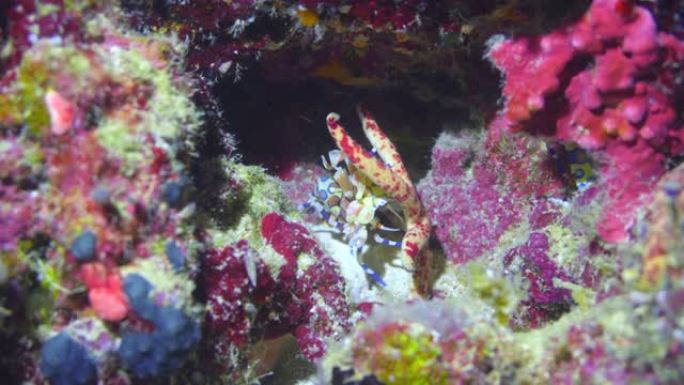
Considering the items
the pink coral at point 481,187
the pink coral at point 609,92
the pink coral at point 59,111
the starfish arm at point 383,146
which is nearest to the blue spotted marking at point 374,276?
the pink coral at point 481,187

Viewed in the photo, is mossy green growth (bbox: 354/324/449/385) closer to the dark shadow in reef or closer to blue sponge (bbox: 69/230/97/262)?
blue sponge (bbox: 69/230/97/262)

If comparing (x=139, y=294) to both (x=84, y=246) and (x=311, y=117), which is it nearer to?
(x=84, y=246)

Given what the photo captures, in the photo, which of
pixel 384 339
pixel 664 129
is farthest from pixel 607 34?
pixel 384 339

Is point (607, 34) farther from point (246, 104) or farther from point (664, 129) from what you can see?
point (246, 104)

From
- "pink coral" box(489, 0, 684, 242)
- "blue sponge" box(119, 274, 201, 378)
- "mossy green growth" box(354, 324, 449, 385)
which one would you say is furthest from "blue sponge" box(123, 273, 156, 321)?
"pink coral" box(489, 0, 684, 242)

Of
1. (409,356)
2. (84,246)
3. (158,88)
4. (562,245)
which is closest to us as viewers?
(84,246)

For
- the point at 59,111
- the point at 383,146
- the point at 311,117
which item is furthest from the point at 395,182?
the point at 59,111
